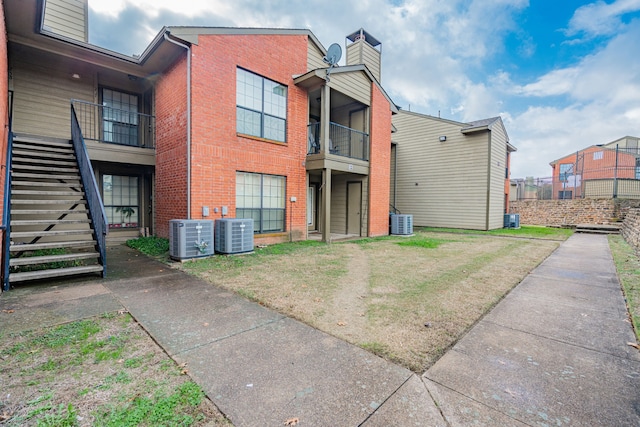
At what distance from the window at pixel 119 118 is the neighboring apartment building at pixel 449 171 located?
13.8m

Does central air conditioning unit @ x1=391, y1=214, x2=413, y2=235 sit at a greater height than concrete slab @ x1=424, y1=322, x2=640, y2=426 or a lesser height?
greater

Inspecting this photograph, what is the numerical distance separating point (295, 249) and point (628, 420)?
23.9ft

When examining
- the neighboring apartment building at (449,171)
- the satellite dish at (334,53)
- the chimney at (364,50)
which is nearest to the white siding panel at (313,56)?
the satellite dish at (334,53)

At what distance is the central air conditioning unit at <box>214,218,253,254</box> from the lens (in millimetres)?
7430

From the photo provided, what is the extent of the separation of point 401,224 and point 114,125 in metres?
11.4

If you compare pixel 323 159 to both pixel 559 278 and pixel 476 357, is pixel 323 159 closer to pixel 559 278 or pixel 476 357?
pixel 559 278

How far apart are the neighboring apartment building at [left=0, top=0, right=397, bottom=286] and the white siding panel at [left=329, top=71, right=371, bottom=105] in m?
0.04

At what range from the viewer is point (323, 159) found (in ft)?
32.3

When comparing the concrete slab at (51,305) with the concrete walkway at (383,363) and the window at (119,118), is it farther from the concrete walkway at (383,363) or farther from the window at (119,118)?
the window at (119,118)

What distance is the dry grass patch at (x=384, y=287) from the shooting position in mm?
3121

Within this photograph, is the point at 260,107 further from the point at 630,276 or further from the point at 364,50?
the point at 630,276

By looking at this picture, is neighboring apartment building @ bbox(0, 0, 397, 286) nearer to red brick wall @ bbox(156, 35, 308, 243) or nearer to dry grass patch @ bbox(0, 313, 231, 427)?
red brick wall @ bbox(156, 35, 308, 243)

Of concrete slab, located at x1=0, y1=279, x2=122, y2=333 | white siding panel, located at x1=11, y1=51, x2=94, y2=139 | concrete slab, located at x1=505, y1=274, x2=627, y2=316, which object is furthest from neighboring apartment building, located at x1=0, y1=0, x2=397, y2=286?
concrete slab, located at x1=505, y1=274, x2=627, y2=316

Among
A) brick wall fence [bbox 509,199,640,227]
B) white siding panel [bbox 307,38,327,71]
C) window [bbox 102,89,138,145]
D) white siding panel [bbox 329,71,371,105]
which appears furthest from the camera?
brick wall fence [bbox 509,199,640,227]
